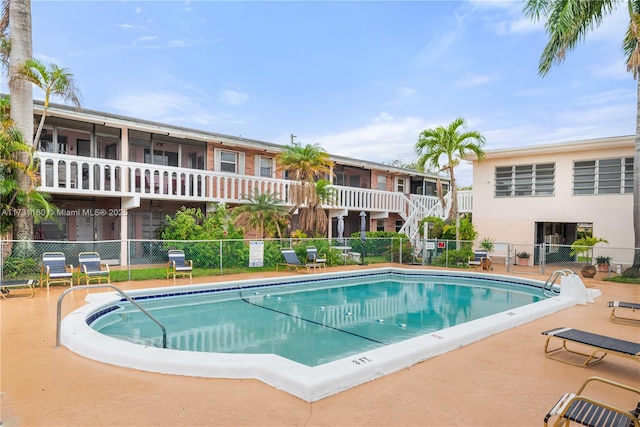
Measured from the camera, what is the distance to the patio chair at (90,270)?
11578mm

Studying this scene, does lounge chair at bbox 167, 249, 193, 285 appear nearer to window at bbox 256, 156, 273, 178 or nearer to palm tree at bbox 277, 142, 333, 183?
palm tree at bbox 277, 142, 333, 183

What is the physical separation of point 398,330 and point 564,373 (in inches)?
145

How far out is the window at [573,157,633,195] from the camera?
56.1 ft

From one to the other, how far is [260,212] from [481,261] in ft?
32.1

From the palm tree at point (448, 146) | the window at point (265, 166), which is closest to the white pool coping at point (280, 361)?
the palm tree at point (448, 146)

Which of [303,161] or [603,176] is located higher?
[303,161]

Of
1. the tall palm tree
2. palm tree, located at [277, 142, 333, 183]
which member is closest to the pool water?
the tall palm tree

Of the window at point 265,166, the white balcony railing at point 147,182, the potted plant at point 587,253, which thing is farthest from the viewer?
the window at point 265,166

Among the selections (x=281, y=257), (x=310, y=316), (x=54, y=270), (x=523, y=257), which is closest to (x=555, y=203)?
(x=523, y=257)

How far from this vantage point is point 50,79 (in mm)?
11273

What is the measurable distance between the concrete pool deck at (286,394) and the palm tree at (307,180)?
12.4 meters

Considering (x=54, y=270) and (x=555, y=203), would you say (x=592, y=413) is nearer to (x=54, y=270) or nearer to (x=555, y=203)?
(x=54, y=270)

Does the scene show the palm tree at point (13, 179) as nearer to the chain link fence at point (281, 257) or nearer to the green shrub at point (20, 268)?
the chain link fence at point (281, 257)

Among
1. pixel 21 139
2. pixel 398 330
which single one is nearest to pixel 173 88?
pixel 21 139
